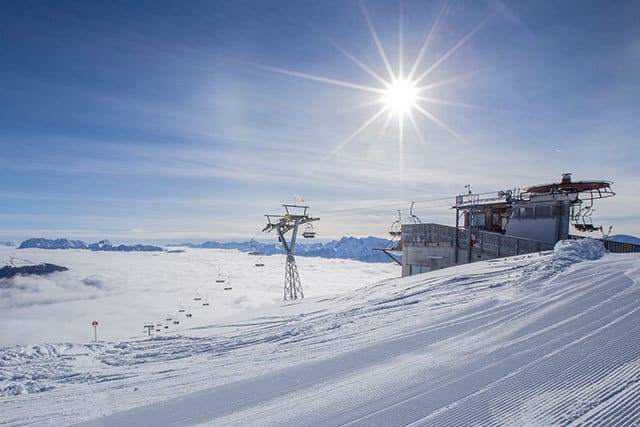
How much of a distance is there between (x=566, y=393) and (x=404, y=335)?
3078 millimetres

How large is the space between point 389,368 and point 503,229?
79.5ft

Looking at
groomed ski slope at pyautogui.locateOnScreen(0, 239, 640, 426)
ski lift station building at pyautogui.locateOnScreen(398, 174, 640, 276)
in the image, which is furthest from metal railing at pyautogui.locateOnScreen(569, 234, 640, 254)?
groomed ski slope at pyautogui.locateOnScreen(0, 239, 640, 426)

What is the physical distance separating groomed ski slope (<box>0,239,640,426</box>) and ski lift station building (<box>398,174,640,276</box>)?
1121cm

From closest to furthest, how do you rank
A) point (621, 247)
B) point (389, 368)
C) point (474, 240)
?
point (389, 368) → point (621, 247) → point (474, 240)

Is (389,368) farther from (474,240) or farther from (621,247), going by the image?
(621,247)

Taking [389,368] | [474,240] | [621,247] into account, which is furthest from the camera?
[474,240]

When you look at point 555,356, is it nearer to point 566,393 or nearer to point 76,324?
point 566,393

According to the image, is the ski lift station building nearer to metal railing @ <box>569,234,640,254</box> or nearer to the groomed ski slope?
metal railing @ <box>569,234,640,254</box>

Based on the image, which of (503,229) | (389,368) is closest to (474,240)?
(503,229)

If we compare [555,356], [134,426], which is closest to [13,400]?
[134,426]

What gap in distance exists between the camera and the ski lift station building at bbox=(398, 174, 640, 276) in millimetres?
20062

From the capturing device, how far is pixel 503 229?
25.0 metres

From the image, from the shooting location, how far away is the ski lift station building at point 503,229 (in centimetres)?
2006

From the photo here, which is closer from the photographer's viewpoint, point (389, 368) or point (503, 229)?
point (389, 368)
